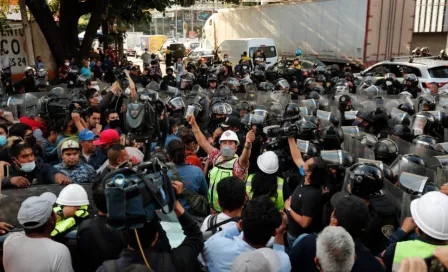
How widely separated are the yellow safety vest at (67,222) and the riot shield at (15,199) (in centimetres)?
9

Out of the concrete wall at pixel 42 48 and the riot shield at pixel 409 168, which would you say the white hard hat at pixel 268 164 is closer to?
the riot shield at pixel 409 168

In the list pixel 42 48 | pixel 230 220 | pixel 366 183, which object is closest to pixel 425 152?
pixel 366 183

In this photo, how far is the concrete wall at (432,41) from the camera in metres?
25.3

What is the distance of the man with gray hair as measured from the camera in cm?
248

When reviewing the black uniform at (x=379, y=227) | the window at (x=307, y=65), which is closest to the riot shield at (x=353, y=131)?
the black uniform at (x=379, y=227)

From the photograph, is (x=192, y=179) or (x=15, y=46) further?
(x=15, y=46)

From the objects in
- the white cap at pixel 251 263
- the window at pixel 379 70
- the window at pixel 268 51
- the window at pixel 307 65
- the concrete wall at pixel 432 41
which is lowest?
the white cap at pixel 251 263

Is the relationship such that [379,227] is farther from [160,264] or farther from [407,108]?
[407,108]

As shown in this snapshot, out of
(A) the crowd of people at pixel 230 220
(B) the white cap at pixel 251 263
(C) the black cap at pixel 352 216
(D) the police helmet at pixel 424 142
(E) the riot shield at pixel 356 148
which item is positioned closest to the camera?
(B) the white cap at pixel 251 263

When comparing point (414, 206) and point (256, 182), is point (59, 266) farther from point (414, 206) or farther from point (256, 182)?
point (414, 206)

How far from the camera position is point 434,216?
2830mm

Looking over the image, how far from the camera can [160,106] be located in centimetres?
562

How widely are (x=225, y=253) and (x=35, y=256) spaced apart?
1219mm

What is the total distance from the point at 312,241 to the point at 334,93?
787 centimetres
